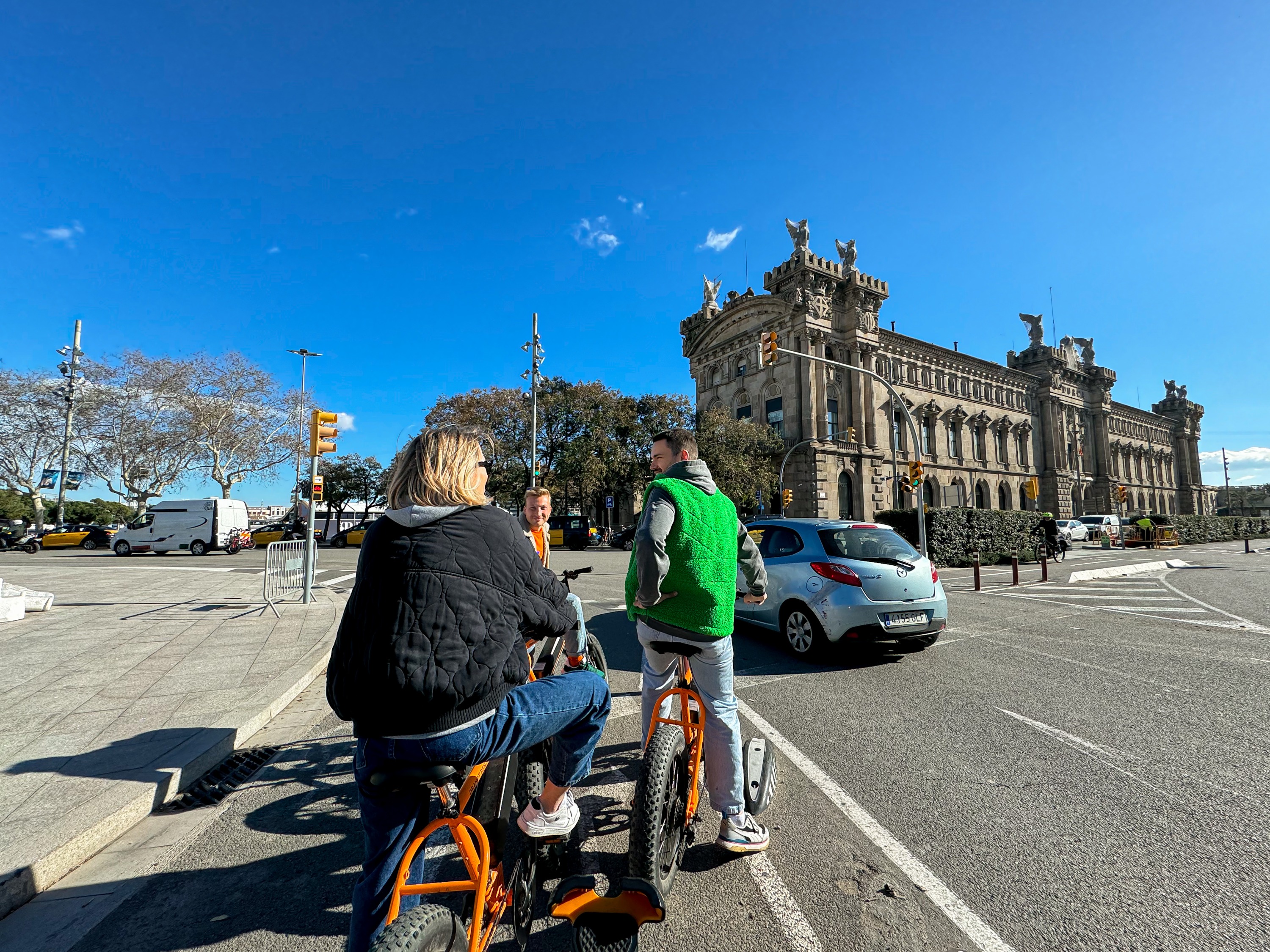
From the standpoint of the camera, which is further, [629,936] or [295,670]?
[295,670]

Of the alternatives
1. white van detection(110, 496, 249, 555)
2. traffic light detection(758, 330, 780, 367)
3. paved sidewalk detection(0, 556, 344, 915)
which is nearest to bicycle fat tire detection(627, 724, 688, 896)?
paved sidewalk detection(0, 556, 344, 915)

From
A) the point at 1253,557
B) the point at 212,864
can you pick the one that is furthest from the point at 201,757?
the point at 1253,557

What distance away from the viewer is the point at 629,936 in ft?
6.44

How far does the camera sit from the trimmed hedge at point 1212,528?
1551 inches

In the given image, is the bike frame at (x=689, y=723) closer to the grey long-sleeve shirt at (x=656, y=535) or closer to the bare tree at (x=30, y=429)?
the grey long-sleeve shirt at (x=656, y=535)

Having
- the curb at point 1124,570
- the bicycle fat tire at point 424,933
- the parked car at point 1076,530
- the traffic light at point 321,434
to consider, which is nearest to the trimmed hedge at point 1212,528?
the parked car at point 1076,530

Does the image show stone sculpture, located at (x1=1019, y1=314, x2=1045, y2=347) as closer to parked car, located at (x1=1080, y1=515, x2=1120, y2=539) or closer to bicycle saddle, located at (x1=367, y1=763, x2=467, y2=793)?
parked car, located at (x1=1080, y1=515, x2=1120, y2=539)

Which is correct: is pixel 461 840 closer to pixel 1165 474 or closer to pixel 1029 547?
pixel 1029 547

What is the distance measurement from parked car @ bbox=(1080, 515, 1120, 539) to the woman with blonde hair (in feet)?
157

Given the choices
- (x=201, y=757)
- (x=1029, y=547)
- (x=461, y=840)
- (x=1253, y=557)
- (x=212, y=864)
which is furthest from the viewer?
(x=1253, y=557)

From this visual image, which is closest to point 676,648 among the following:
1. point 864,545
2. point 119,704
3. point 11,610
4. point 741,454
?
point 864,545

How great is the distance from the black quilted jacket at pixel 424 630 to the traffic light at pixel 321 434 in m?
10.8

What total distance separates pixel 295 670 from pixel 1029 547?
83.5ft

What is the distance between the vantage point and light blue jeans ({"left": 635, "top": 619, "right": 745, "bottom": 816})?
2641 millimetres
